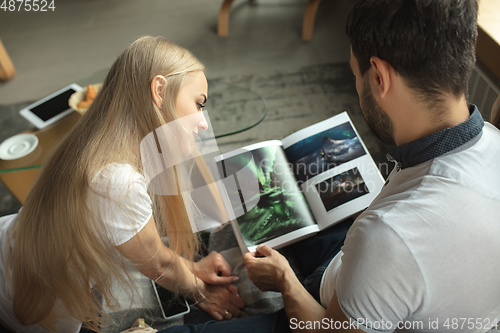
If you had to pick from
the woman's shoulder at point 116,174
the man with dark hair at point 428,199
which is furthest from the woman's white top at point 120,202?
the man with dark hair at point 428,199

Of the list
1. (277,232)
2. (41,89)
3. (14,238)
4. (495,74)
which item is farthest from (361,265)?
(41,89)

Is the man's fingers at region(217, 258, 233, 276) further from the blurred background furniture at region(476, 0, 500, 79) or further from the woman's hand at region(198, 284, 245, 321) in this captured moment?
the blurred background furniture at region(476, 0, 500, 79)

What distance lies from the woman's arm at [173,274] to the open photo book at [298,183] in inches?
5.7

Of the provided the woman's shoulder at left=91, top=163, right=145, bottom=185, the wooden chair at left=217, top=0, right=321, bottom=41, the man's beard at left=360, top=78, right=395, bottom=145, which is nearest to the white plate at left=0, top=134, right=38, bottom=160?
the woman's shoulder at left=91, top=163, right=145, bottom=185

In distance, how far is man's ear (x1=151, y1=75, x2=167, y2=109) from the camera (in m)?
0.78

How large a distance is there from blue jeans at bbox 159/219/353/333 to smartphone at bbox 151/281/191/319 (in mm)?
143

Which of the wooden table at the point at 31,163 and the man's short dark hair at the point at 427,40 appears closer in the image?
the man's short dark hair at the point at 427,40

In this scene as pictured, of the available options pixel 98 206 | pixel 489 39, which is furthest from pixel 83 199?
pixel 489 39

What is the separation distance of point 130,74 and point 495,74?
112 centimetres

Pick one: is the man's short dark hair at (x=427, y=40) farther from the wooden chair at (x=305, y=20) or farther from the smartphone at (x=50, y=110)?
the wooden chair at (x=305, y=20)

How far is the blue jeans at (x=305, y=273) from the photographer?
814 millimetres

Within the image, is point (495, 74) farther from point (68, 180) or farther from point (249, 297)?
point (68, 180)

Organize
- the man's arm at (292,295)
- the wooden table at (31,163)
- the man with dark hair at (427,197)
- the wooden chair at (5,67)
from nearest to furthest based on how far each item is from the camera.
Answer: the man with dark hair at (427,197)
the man's arm at (292,295)
the wooden table at (31,163)
the wooden chair at (5,67)

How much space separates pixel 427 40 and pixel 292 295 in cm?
62
